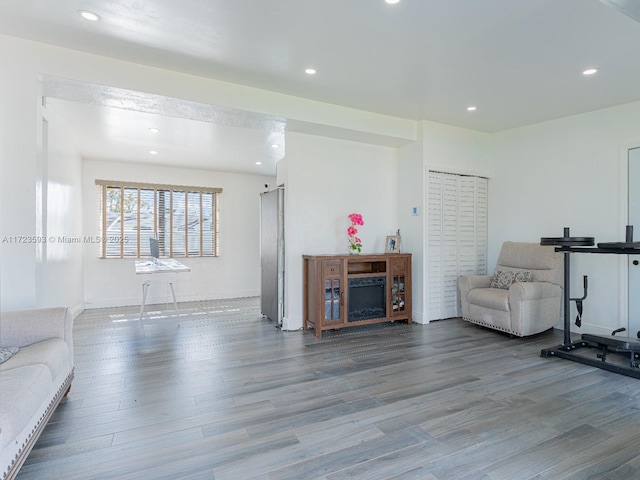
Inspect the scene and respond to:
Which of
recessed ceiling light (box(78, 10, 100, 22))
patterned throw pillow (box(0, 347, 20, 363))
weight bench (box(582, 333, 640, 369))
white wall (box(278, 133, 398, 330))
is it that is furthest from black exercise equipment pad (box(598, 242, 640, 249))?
patterned throw pillow (box(0, 347, 20, 363))

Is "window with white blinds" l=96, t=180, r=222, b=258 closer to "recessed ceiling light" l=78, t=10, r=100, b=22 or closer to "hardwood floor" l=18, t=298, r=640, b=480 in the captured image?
"hardwood floor" l=18, t=298, r=640, b=480

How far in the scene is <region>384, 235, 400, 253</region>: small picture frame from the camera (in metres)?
4.89

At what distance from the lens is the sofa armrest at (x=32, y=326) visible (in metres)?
2.35

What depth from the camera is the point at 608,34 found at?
266 cm

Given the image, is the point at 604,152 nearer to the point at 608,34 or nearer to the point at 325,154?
the point at 608,34

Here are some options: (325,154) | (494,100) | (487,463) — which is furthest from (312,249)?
(487,463)

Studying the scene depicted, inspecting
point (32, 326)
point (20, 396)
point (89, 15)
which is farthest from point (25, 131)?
point (20, 396)

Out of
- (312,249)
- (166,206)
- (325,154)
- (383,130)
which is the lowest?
(312,249)

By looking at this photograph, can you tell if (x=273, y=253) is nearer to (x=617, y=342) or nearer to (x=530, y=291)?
(x=530, y=291)

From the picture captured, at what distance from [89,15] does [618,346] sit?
5.12 metres

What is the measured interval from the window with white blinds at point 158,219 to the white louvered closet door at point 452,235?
4359mm

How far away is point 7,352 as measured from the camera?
217 centimetres

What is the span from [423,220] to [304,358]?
8.26ft

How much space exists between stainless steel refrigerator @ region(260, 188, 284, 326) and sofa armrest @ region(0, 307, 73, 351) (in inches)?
98.4
